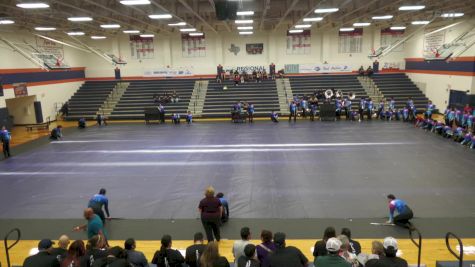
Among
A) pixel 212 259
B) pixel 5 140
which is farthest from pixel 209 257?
pixel 5 140

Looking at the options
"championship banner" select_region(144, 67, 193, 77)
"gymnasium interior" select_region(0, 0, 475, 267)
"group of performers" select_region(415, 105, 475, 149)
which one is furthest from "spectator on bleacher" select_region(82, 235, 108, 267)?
"championship banner" select_region(144, 67, 193, 77)

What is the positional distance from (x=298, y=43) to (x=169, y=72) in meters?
11.9

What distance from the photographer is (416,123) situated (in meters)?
20.0

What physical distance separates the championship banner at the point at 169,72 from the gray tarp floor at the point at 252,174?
13.8 m

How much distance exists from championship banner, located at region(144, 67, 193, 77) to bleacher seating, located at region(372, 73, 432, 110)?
16.1 meters

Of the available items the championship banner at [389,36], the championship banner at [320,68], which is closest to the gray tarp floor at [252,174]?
the championship banner at [320,68]

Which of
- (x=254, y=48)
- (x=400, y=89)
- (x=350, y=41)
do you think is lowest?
(x=400, y=89)

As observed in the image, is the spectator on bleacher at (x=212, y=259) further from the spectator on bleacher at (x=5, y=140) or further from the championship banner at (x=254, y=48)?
the championship banner at (x=254, y=48)

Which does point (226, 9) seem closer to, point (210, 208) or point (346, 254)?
point (210, 208)

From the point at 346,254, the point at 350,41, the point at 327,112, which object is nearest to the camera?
the point at 346,254

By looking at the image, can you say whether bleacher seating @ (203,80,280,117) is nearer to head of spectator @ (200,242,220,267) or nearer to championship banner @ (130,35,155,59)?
championship banner @ (130,35,155,59)

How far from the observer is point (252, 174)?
11.7m

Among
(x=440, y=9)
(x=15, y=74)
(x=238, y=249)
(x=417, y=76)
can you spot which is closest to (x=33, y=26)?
(x=15, y=74)

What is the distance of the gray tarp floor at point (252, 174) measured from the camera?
29.7ft
